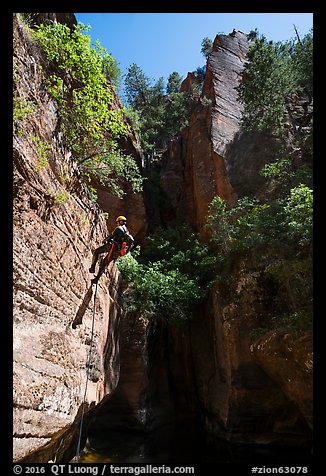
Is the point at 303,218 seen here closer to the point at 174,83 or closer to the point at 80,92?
the point at 80,92

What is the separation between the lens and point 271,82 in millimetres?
17703

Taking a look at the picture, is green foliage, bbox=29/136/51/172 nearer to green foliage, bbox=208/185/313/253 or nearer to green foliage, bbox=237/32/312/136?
green foliage, bbox=208/185/313/253

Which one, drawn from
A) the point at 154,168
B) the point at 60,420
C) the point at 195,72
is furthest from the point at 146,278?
the point at 195,72

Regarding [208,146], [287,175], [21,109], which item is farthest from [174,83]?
[21,109]

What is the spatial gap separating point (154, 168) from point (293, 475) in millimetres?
21928

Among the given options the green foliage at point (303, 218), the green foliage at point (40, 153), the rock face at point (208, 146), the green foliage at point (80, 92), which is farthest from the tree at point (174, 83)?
the green foliage at point (40, 153)

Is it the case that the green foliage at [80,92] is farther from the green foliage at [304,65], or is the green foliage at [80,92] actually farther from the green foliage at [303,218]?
the green foliage at [304,65]

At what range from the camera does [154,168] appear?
25.7m

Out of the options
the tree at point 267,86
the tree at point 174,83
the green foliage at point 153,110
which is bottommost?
the tree at point 267,86

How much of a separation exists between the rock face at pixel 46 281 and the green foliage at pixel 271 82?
13.0m

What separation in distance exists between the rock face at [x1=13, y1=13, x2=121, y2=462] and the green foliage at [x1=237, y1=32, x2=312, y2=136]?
12951 millimetres

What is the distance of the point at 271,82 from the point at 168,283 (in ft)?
39.8

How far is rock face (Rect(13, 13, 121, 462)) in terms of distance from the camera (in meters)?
5.23

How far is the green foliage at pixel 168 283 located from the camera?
12680 millimetres
